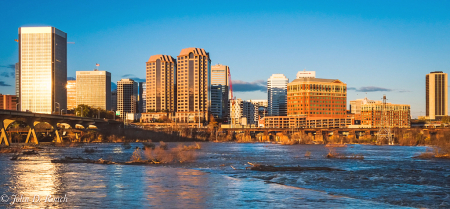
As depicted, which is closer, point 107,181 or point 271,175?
point 107,181

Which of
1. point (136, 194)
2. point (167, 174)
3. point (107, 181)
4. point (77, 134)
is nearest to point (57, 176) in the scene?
point (107, 181)

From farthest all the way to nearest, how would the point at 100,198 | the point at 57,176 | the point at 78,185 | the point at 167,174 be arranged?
the point at 167,174 → the point at 57,176 → the point at 78,185 → the point at 100,198

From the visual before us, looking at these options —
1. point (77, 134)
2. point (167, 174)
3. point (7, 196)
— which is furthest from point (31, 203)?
point (77, 134)

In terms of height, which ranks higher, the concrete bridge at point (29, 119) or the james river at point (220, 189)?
the concrete bridge at point (29, 119)

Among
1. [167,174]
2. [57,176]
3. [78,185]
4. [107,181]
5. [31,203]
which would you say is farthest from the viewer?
[167,174]

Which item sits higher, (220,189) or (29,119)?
(29,119)

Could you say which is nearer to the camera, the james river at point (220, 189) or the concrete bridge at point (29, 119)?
the james river at point (220, 189)

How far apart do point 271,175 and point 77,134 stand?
500ft

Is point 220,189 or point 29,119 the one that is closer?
point 220,189

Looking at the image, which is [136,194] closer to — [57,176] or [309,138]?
[57,176]

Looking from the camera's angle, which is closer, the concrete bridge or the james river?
the james river

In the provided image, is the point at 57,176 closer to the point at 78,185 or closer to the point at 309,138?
the point at 78,185

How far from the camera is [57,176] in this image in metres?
37.8

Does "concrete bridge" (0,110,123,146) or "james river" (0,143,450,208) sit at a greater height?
"concrete bridge" (0,110,123,146)
